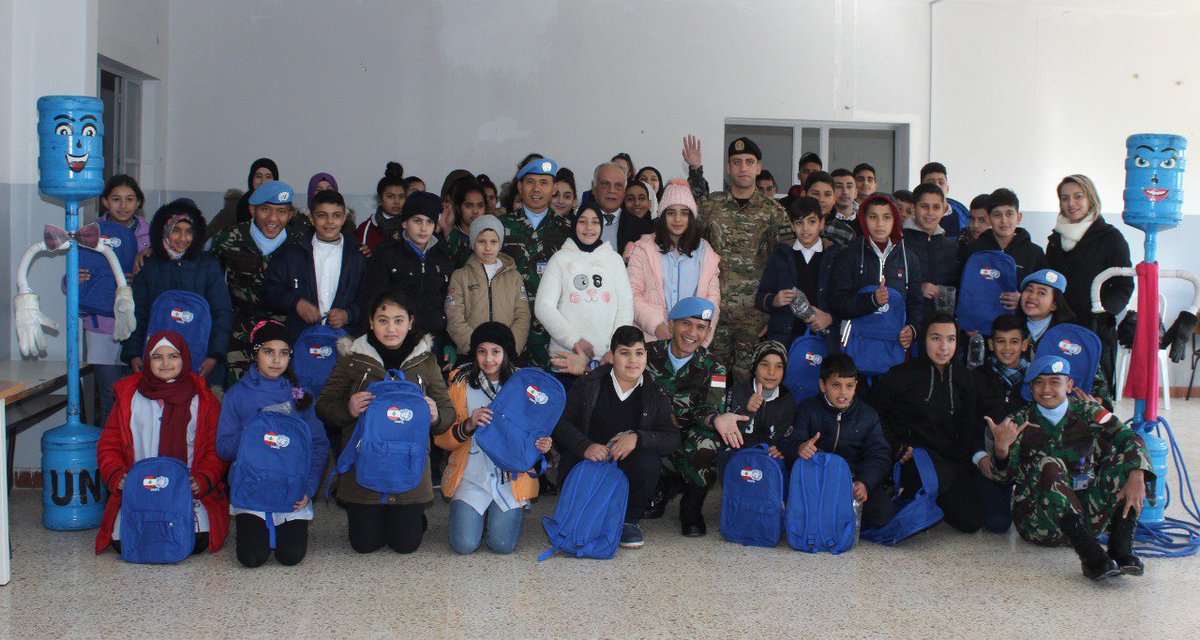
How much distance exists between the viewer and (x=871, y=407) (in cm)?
489

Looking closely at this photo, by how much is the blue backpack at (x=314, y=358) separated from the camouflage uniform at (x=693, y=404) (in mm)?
1577

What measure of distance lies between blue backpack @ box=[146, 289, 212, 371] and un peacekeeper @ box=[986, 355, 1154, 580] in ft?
12.2

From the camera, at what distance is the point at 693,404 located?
492 cm

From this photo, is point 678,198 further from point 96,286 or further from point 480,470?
point 96,286

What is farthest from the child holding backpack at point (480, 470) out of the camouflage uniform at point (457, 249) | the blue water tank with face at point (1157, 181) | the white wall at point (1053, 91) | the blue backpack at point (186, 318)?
the white wall at point (1053, 91)

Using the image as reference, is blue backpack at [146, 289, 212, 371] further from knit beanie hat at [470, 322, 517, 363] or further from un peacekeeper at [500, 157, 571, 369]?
un peacekeeper at [500, 157, 571, 369]

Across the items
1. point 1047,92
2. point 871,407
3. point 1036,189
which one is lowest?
point 871,407

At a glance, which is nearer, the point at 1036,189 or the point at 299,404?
the point at 299,404

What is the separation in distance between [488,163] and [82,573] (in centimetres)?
535

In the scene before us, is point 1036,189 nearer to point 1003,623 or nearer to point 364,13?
point 364,13

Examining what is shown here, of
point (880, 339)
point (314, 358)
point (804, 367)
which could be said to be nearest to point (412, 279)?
point (314, 358)

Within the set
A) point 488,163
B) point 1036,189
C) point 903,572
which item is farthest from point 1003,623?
point 1036,189

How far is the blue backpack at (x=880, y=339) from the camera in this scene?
5273 mm

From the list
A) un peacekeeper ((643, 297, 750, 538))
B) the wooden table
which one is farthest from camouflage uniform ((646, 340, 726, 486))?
the wooden table
